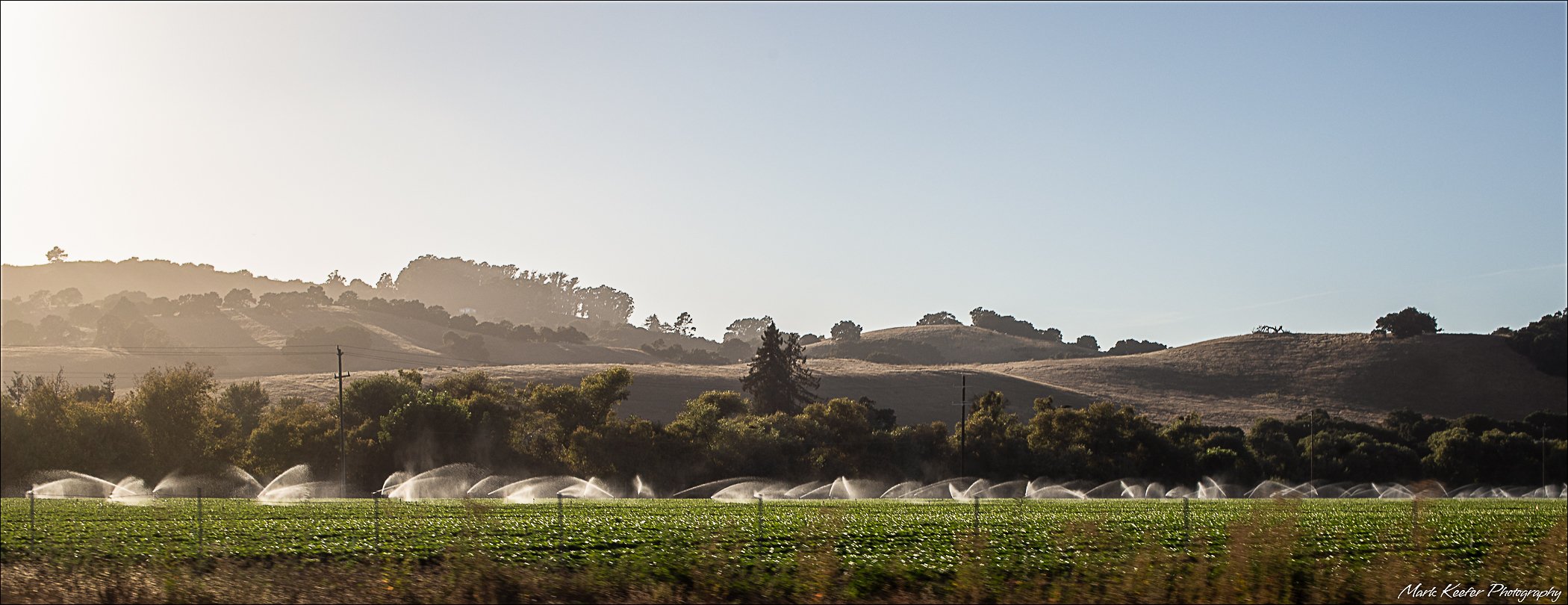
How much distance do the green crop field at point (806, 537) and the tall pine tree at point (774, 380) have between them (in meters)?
63.8

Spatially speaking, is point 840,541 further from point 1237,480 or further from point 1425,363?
point 1425,363

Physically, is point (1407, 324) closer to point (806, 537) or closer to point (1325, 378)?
point (1325, 378)

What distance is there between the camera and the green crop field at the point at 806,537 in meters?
21.7

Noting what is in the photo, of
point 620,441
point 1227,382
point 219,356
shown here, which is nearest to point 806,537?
point 620,441

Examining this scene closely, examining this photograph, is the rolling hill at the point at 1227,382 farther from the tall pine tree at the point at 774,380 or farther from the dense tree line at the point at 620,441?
the dense tree line at the point at 620,441

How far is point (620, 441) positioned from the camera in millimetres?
83875

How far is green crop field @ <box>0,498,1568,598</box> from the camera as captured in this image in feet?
71.3

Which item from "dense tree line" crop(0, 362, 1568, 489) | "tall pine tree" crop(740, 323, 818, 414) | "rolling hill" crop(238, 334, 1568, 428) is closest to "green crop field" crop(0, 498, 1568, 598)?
"dense tree line" crop(0, 362, 1568, 489)
